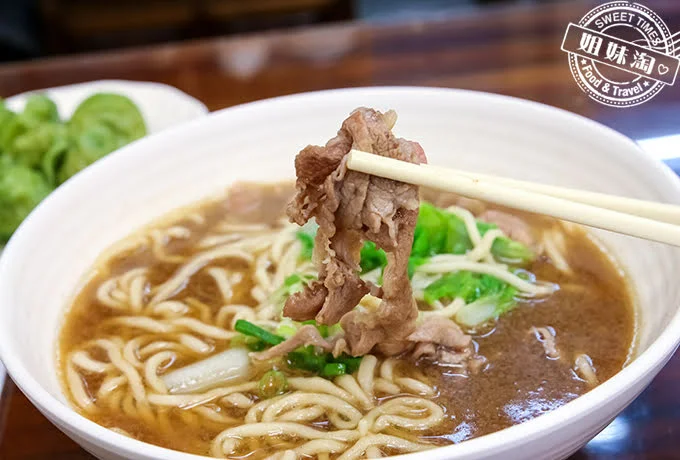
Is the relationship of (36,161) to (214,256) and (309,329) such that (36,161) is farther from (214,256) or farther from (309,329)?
(309,329)

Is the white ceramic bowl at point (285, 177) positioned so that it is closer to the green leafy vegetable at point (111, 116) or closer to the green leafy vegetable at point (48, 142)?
the green leafy vegetable at point (48, 142)

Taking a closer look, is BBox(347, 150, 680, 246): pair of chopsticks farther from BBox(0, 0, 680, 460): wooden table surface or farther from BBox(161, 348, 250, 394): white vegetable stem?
BBox(0, 0, 680, 460): wooden table surface

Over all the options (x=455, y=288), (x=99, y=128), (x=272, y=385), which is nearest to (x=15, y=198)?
(x=99, y=128)

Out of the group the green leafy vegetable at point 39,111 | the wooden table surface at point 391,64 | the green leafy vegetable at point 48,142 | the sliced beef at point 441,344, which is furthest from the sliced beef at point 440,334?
the green leafy vegetable at point 39,111

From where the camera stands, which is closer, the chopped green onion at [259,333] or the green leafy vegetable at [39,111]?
the chopped green onion at [259,333]

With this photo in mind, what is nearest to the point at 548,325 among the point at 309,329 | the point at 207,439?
the point at 309,329

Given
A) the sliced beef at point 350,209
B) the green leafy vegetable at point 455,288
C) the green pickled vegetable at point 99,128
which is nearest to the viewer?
the sliced beef at point 350,209
